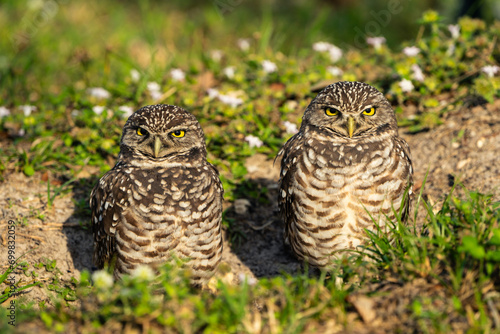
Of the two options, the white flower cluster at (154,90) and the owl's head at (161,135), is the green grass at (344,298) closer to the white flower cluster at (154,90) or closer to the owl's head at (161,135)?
the owl's head at (161,135)

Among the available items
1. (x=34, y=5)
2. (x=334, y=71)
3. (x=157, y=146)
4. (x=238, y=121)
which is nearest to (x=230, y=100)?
(x=238, y=121)

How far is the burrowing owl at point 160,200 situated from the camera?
10.8 feet

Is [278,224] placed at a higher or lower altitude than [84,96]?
lower

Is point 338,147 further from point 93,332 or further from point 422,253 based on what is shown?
point 93,332

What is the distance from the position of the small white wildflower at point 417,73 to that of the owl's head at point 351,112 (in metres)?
1.59

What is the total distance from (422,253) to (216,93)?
3086mm

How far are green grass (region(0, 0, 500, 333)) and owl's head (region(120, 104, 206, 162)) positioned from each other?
91 cm

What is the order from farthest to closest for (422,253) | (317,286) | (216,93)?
(216,93) < (422,253) < (317,286)

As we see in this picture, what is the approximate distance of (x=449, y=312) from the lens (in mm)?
2461

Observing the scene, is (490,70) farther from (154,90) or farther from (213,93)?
(154,90)

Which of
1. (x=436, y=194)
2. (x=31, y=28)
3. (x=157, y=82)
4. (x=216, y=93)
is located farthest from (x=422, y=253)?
(x=31, y=28)

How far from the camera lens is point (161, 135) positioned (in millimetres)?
3404

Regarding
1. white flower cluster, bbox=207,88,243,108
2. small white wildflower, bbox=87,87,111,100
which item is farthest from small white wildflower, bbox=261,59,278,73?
small white wildflower, bbox=87,87,111,100

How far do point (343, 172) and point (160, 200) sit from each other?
3.96 feet
